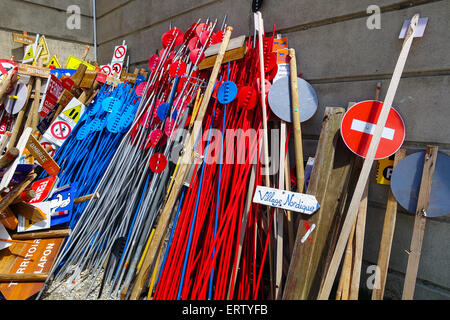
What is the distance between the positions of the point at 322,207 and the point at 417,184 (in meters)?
0.56

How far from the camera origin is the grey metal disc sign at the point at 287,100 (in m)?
2.22

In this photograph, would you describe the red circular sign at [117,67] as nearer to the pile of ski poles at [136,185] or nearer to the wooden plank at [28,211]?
the pile of ski poles at [136,185]

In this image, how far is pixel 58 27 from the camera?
621 cm

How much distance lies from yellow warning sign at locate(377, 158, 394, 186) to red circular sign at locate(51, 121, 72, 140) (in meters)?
3.42

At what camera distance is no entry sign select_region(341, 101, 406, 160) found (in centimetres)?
179

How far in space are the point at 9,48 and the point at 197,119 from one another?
5.42 meters

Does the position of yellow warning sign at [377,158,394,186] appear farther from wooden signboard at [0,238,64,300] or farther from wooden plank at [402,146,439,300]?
wooden signboard at [0,238,64,300]

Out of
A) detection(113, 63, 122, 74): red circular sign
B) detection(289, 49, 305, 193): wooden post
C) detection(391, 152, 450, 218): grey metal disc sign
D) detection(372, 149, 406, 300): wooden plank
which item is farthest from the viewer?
detection(113, 63, 122, 74): red circular sign

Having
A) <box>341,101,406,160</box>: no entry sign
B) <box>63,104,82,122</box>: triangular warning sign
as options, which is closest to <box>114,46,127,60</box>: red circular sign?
<box>63,104,82,122</box>: triangular warning sign

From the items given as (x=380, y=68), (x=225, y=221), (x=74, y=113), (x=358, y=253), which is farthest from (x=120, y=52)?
(x=358, y=253)

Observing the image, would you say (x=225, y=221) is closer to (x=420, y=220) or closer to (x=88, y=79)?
(x=420, y=220)

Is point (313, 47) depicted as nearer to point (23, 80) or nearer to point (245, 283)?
point (245, 283)

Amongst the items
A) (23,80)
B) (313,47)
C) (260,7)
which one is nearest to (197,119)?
(313,47)

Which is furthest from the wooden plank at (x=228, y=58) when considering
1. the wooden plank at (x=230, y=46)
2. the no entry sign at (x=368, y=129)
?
the no entry sign at (x=368, y=129)
